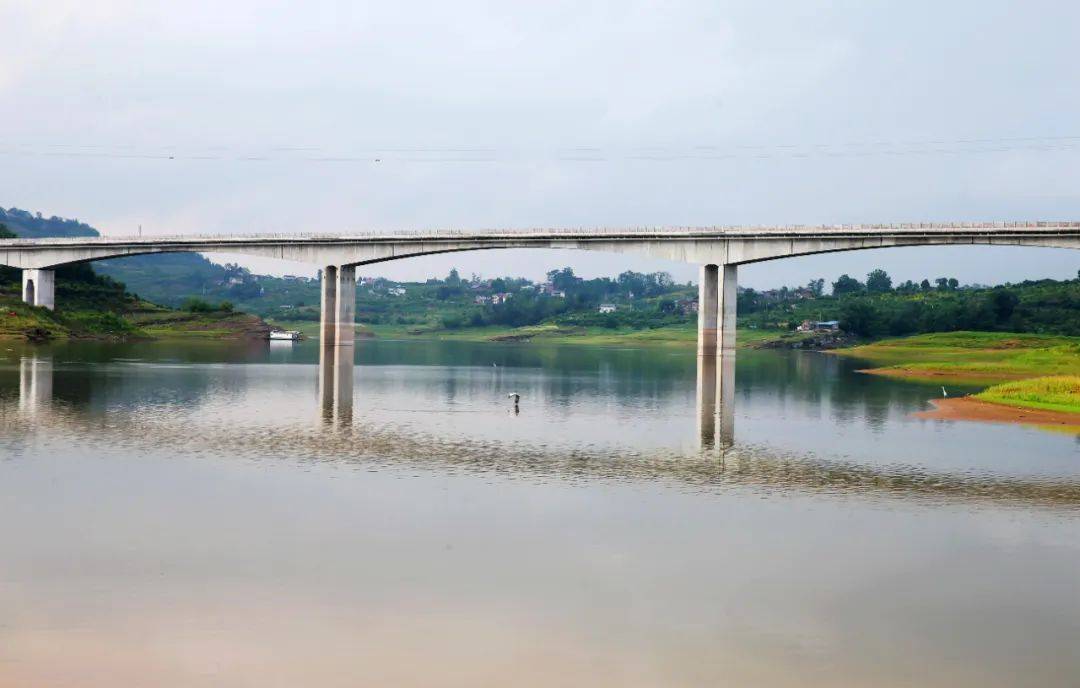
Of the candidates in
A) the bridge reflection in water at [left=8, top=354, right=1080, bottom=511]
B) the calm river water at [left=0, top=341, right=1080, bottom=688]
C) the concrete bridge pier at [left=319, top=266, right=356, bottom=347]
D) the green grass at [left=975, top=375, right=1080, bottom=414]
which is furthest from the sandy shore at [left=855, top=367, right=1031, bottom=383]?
the concrete bridge pier at [left=319, top=266, right=356, bottom=347]

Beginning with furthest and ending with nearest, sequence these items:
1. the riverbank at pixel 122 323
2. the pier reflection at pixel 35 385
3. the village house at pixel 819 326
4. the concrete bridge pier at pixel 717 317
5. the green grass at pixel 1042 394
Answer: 1. the village house at pixel 819 326
2. the riverbank at pixel 122 323
3. the concrete bridge pier at pixel 717 317
4. the green grass at pixel 1042 394
5. the pier reflection at pixel 35 385

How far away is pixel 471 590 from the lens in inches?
597

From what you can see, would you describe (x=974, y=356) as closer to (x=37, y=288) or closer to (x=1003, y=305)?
(x=1003, y=305)

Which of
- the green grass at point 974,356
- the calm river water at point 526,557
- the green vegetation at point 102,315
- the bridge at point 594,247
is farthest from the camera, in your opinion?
the green vegetation at point 102,315

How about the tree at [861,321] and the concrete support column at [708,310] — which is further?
the tree at [861,321]

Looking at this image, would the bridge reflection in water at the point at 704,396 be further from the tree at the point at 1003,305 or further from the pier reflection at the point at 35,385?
the tree at the point at 1003,305

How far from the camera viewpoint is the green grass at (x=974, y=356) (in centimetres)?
7850

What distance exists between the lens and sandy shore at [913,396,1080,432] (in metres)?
41.2

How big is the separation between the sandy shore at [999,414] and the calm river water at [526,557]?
18.8 ft

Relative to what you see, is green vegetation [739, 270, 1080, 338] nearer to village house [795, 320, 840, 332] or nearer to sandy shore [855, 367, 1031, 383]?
village house [795, 320, 840, 332]

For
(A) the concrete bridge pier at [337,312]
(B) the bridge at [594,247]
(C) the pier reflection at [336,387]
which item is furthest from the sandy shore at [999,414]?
(A) the concrete bridge pier at [337,312]

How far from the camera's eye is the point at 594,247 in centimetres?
10669

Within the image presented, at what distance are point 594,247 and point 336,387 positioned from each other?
53.7 meters

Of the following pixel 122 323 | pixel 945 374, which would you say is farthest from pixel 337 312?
pixel 945 374
